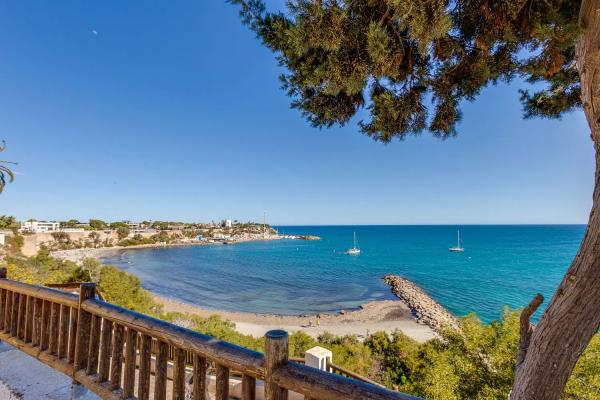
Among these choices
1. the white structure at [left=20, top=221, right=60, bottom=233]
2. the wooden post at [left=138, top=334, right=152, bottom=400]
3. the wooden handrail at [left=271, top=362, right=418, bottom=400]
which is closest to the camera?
the wooden handrail at [left=271, top=362, right=418, bottom=400]

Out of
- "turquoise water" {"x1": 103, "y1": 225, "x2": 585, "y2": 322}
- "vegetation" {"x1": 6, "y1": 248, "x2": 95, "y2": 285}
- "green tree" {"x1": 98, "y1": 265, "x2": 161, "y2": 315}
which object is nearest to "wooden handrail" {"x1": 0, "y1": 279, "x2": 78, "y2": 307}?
"green tree" {"x1": 98, "y1": 265, "x2": 161, "y2": 315}

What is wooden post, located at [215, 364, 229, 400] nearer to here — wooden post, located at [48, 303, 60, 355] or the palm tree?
wooden post, located at [48, 303, 60, 355]

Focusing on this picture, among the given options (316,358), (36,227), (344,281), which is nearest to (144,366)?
(316,358)

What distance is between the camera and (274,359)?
4.13 ft

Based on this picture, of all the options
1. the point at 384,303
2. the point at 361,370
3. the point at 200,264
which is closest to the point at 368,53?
the point at 361,370

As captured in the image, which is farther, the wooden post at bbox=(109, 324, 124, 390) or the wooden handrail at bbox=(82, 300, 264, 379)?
the wooden post at bbox=(109, 324, 124, 390)

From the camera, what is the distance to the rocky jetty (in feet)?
56.7

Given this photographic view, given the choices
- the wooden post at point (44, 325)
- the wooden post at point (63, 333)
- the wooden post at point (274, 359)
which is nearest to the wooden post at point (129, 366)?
the wooden post at point (63, 333)

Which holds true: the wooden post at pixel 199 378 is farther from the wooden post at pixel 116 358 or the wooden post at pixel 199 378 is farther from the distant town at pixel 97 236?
the distant town at pixel 97 236

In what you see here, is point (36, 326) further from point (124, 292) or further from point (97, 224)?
point (97, 224)

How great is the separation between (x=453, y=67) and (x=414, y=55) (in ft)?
1.25

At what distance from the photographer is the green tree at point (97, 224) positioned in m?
65.4

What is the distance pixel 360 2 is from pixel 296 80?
664 millimetres

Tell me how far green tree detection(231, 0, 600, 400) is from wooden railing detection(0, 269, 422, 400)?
106cm
